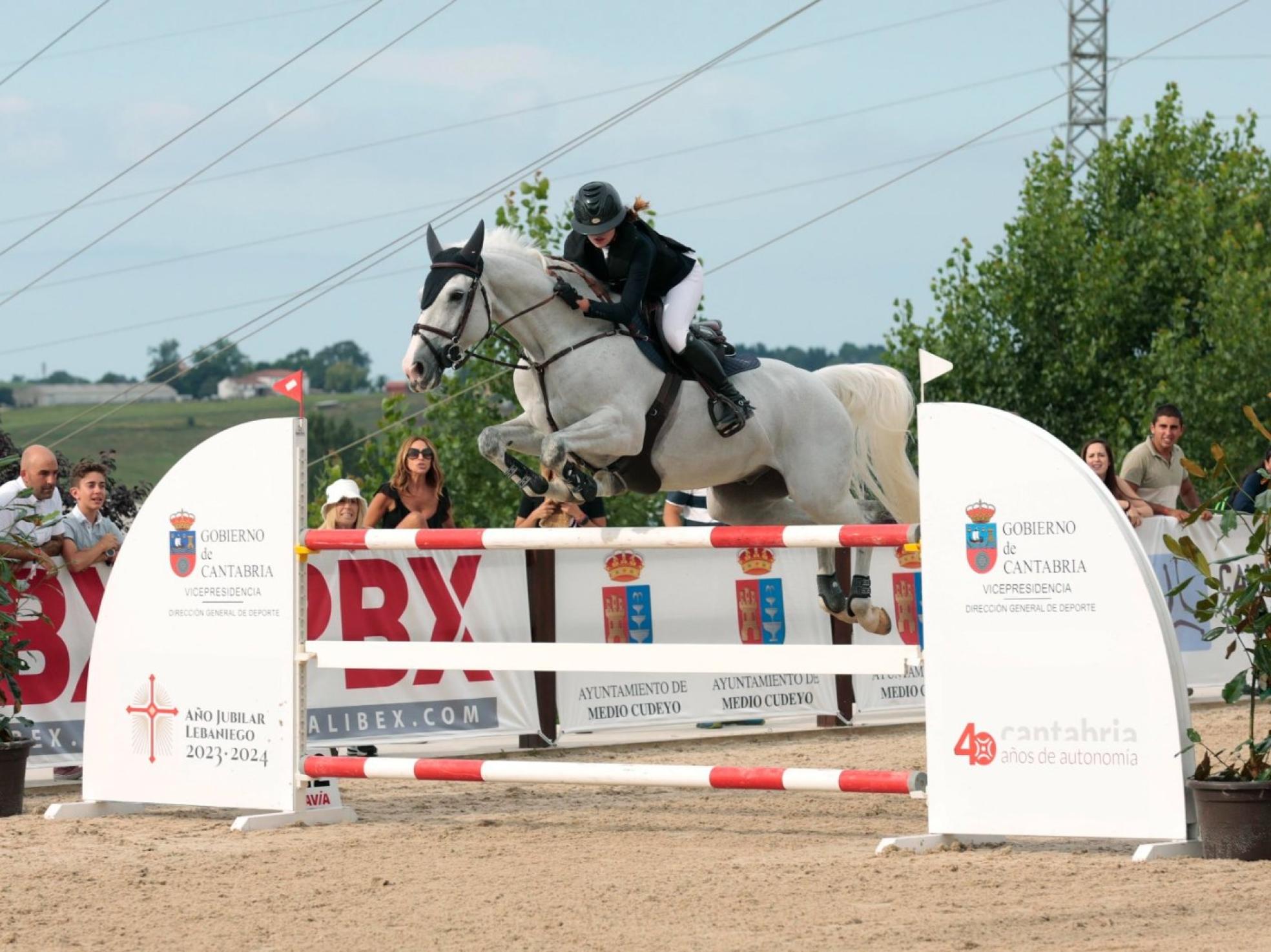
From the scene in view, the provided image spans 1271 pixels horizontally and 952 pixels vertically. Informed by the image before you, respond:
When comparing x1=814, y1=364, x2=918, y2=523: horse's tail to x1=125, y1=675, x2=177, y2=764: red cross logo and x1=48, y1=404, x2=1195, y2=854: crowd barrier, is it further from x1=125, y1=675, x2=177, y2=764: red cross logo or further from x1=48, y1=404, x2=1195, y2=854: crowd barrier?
x1=125, y1=675, x2=177, y2=764: red cross logo

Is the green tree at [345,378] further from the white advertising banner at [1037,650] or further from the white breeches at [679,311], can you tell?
the white advertising banner at [1037,650]

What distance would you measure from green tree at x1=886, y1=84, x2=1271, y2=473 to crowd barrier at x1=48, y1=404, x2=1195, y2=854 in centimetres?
2096

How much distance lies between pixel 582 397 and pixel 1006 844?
2.16 meters

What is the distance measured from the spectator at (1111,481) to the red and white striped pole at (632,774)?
12.0 feet

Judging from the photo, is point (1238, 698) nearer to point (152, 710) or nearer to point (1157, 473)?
point (152, 710)

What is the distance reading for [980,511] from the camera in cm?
530

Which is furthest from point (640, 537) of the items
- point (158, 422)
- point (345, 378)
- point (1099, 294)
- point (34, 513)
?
point (345, 378)

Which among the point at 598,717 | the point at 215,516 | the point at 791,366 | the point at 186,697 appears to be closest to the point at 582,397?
the point at 791,366

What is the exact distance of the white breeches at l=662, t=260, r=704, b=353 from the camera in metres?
5.93

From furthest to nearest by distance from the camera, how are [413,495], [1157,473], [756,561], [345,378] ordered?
[345,378], [1157,473], [756,561], [413,495]

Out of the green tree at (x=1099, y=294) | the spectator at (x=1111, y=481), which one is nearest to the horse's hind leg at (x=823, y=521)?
the spectator at (x=1111, y=481)

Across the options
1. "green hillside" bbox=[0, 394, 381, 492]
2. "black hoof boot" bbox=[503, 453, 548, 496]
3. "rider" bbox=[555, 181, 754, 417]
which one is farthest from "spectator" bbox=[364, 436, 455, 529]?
"green hillside" bbox=[0, 394, 381, 492]

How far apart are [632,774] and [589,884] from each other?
2.37ft

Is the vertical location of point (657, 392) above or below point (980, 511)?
above
